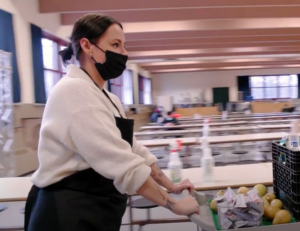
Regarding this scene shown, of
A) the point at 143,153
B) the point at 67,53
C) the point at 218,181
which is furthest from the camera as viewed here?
the point at 218,181

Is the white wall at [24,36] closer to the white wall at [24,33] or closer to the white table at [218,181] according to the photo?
the white wall at [24,33]

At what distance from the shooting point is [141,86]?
15602mm

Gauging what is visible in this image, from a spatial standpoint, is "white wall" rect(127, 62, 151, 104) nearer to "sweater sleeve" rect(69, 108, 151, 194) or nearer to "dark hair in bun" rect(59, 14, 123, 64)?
"dark hair in bun" rect(59, 14, 123, 64)

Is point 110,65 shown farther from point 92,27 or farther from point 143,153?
point 143,153

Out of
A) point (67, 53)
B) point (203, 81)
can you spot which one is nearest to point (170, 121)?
point (67, 53)

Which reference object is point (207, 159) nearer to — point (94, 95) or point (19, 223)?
point (94, 95)

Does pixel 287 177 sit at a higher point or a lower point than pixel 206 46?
lower

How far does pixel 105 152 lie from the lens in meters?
0.87

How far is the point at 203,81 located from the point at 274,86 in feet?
13.5

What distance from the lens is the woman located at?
0.88 m

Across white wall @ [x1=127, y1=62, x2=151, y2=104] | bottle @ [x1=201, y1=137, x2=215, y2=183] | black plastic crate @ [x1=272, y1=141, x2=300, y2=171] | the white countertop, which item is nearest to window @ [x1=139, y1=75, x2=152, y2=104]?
white wall @ [x1=127, y1=62, x2=151, y2=104]

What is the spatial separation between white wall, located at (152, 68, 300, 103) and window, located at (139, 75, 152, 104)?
80cm

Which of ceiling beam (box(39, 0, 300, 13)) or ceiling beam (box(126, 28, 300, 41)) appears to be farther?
ceiling beam (box(126, 28, 300, 41))

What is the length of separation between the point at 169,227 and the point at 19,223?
1.60 metres
